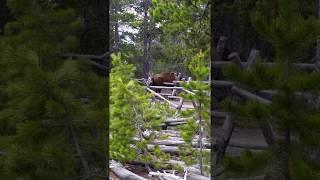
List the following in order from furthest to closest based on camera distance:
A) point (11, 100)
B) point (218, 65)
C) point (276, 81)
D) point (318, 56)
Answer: point (11, 100), point (218, 65), point (318, 56), point (276, 81)

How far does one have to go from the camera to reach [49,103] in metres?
1.77

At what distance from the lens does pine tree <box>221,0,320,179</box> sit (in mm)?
1337

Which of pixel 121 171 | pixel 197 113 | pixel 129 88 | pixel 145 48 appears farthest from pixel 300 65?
pixel 121 171

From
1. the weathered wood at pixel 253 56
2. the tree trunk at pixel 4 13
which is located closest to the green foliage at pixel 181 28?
the weathered wood at pixel 253 56

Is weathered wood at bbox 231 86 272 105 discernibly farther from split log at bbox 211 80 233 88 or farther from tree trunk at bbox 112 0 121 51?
tree trunk at bbox 112 0 121 51

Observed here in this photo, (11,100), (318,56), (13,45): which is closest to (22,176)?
(11,100)

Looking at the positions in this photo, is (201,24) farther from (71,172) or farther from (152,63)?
(71,172)

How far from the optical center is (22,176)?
6.37 feet

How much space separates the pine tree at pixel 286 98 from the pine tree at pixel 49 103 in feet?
2.12

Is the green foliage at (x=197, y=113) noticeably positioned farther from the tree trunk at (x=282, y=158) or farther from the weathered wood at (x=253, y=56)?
the tree trunk at (x=282, y=158)

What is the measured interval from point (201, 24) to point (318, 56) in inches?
18.7

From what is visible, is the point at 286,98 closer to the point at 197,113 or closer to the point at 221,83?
the point at 221,83

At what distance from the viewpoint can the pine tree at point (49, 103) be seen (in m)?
1.81

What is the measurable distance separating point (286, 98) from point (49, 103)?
80 centimetres
